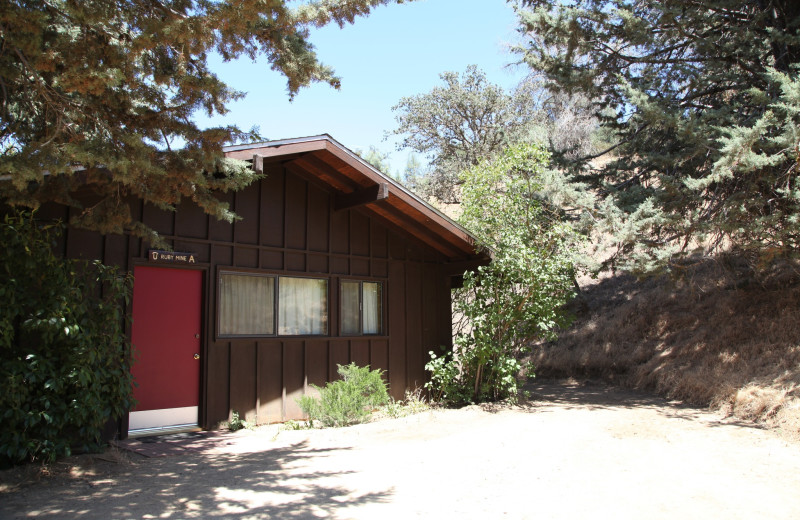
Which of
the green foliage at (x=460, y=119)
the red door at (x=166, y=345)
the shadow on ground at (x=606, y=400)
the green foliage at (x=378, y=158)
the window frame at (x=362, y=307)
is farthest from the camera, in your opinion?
the green foliage at (x=378, y=158)

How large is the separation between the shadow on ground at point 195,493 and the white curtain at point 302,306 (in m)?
2.89

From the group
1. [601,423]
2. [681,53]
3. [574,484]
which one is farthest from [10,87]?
[681,53]

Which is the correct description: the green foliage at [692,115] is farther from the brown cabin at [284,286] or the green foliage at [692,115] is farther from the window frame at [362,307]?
the window frame at [362,307]

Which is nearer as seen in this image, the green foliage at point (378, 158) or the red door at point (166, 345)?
the red door at point (166, 345)

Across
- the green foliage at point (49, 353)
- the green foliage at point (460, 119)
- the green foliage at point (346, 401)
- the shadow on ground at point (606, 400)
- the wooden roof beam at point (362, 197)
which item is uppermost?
the green foliage at point (460, 119)

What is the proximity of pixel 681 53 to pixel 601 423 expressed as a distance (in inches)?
319

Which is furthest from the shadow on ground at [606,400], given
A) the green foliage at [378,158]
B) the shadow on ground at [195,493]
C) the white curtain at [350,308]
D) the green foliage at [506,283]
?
the green foliage at [378,158]

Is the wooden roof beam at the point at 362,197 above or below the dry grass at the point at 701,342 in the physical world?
above

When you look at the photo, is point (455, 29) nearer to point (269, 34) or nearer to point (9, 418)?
point (269, 34)

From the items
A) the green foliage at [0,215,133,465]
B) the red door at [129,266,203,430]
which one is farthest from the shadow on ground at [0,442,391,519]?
the red door at [129,266,203,430]

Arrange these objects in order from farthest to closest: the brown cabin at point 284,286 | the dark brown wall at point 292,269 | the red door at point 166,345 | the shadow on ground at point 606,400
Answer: the shadow on ground at point 606,400
the dark brown wall at point 292,269
the brown cabin at point 284,286
the red door at point 166,345

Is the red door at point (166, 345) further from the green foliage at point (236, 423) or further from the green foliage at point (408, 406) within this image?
the green foliage at point (408, 406)

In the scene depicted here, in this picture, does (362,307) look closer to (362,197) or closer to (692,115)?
(362,197)

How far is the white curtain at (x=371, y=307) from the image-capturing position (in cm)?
960
